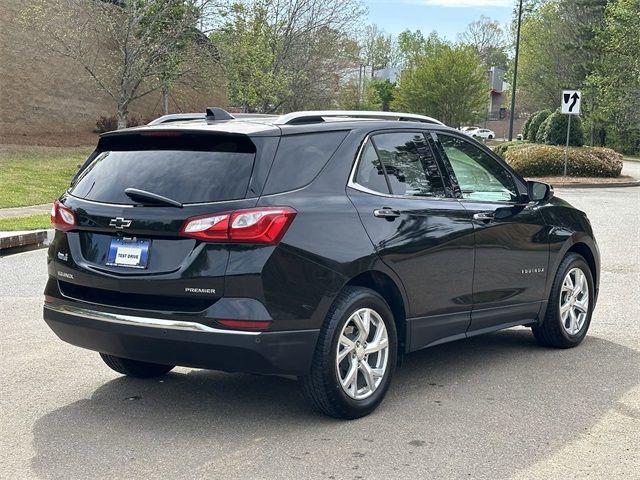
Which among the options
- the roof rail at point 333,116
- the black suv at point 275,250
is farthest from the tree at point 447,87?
the black suv at point 275,250

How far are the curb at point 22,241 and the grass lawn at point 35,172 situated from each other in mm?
4875

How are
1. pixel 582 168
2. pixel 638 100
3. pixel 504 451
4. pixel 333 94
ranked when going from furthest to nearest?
pixel 638 100 → pixel 333 94 → pixel 582 168 → pixel 504 451

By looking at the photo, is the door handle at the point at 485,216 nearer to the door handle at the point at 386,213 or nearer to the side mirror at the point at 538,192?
the side mirror at the point at 538,192

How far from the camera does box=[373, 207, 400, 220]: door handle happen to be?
204 inches

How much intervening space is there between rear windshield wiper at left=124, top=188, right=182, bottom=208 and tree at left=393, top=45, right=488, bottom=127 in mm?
60098

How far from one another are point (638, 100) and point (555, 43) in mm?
13587

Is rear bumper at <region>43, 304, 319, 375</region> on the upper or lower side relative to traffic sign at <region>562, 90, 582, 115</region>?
lower

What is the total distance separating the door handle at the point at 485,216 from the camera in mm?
5977

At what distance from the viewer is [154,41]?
85.8 ft

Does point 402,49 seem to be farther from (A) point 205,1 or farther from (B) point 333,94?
(A) point 205,1

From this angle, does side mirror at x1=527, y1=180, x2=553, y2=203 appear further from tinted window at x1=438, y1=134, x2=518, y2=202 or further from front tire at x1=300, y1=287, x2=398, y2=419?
front tire at x1=300, y1=287, x2=398, y2=419

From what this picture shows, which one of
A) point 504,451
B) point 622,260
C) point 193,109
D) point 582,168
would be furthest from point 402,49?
point 504,451

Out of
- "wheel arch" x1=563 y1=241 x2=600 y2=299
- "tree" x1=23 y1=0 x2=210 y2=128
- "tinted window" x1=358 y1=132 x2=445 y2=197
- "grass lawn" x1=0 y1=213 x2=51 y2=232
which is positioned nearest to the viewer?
"tinted window" x1=358 y1=132 x2=445 y2=197

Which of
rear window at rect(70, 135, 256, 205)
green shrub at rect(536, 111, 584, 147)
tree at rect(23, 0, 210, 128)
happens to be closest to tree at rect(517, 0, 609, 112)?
green shrub at rect(536, 111, 584, 147)
